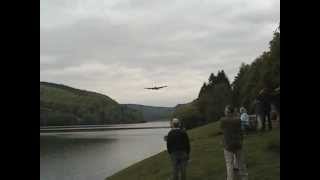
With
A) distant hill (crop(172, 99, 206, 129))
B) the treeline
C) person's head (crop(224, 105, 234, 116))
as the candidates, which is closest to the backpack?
person's head (crop(224, 105, 234, 116))

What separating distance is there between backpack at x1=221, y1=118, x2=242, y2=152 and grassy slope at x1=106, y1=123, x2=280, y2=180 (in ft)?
7.53

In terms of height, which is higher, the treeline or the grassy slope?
the treeline

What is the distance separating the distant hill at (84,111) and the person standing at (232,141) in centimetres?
9069

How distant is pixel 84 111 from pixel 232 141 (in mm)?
110133

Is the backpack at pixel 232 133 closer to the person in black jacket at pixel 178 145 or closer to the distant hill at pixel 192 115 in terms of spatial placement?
the person in black jacket at pixel 178 145

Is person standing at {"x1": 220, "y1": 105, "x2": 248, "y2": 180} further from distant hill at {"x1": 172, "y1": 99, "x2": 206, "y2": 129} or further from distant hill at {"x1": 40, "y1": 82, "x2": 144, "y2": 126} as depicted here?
distant hill at {"x1": 40, "y1": 82, "x2": 144, "y2": 126}

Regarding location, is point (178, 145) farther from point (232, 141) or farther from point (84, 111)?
point (84, 111)

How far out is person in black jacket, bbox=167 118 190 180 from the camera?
37.3 feet

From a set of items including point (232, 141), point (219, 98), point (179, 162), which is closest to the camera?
point (232, 141)

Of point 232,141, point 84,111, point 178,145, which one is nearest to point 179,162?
point 178,145

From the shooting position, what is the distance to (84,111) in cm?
11988

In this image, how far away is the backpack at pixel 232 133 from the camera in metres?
10.9
